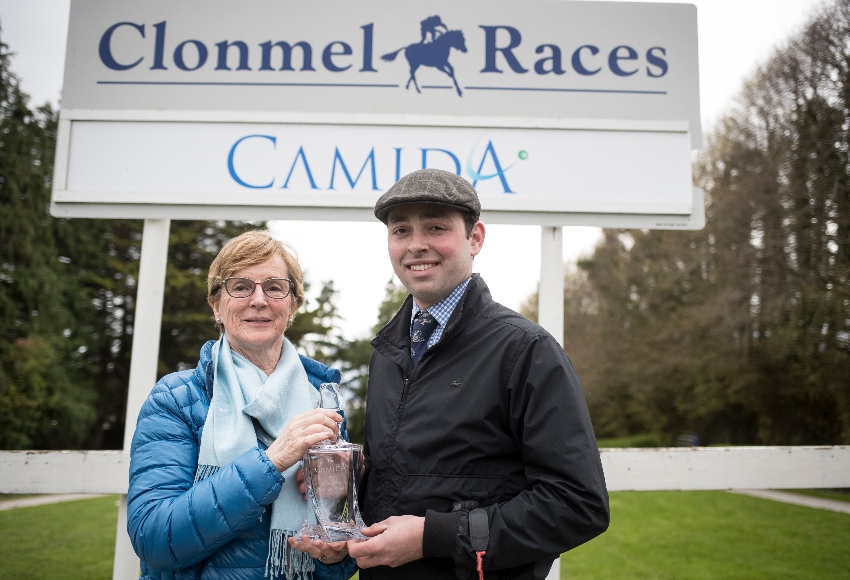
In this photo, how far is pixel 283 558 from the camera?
1830mm

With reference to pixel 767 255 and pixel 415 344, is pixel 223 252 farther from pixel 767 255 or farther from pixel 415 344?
pixel 767 255

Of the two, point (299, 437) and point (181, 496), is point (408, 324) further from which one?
point (181, 496)

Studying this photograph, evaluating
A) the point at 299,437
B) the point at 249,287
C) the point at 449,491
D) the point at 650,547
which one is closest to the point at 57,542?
the point at 249,287

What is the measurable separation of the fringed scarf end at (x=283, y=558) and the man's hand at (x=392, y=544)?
275 millimetres

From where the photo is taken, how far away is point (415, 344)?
2.01 metres

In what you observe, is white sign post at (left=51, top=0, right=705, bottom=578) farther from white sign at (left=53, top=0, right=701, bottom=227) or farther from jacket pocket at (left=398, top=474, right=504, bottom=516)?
jacket pocket at (left=398, top=474, right=504, bottom=516)

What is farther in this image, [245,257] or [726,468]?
[726,468]

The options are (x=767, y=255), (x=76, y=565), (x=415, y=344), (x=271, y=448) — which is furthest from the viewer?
(x=767, y=255)

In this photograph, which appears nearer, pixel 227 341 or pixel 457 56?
pixel 227 341

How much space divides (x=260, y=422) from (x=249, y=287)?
448mm

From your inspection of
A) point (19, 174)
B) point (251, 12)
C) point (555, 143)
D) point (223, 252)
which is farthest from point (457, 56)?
point (19, 174)

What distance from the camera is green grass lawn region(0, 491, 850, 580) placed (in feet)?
13.1

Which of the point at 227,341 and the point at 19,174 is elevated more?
the point at 19,174

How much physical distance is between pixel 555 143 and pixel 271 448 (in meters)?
2.21
